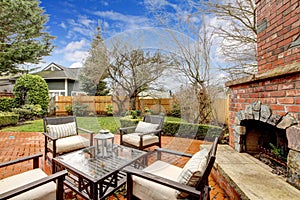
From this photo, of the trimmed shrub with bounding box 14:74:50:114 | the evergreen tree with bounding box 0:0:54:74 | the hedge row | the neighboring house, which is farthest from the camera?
the neighboring house

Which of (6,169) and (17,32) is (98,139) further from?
(17,32)

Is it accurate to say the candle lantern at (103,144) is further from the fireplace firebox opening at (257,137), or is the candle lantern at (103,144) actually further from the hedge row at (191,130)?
the hedge row at (191,130)

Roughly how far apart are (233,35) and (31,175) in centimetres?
467

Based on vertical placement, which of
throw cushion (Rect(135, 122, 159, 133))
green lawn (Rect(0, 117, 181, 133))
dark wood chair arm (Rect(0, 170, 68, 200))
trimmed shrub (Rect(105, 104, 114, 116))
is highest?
trimmed shrub (Rect(105, 104, 114, 116))

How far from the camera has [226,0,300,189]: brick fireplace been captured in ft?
4.62

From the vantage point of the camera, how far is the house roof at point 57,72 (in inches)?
393

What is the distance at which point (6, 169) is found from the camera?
230 cm

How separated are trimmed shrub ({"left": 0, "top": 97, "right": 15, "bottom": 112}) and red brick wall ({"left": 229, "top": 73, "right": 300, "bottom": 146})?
8.42 m

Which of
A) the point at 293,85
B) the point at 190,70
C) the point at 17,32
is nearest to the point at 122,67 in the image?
the point at 190,70

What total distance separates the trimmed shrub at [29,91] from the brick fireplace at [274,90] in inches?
303

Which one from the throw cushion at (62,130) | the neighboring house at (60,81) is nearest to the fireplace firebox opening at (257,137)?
the throw cushion at (62,130)

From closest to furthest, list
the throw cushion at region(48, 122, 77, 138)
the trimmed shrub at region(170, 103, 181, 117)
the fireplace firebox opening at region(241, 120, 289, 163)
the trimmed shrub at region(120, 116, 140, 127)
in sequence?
the fireplace firebox opening at region(241, 120, 289, 163) < the throw cushion at region(48, 122, 77, 138) < the trimmed shrub at region(170, 103, 181, 117) < the trimmed shrub at region(120, 116, 140, 127)

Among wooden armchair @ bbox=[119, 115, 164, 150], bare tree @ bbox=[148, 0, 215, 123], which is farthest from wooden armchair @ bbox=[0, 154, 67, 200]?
bare tree @ bbox=[148, 0, 215, 123]

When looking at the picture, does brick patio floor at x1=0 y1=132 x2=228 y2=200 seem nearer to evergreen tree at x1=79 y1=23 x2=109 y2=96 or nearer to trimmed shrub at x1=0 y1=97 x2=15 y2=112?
evergreen tree at x1=79 y1=23 x2=109 y2=96
